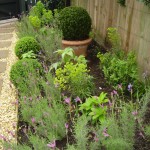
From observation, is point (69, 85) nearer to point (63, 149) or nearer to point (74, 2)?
point (63, 149)

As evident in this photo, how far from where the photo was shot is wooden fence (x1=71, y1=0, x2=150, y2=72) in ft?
11.9

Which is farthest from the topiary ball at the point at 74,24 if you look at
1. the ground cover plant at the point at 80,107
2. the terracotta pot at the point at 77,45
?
the ground cover plant at the point at 80,107

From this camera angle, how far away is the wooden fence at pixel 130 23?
3.63 meters

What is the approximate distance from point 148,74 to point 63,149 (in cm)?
175

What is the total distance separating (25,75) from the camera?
12.4 feet

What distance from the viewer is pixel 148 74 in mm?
3643

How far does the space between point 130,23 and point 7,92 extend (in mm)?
2256

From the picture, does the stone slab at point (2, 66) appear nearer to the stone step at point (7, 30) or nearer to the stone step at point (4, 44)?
the stone step at point (4, 44)

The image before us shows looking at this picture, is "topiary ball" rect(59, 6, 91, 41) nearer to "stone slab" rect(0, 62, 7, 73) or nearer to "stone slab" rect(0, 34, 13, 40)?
"stone slab" rect(0, 62, 7, 73)

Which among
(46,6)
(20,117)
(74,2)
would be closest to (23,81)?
(20,117)

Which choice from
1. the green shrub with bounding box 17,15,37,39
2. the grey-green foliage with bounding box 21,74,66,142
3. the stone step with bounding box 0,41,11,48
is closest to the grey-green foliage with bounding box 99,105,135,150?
the grey-green foliage with bounding box 21,74,66,142

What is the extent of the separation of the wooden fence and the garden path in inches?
76.9

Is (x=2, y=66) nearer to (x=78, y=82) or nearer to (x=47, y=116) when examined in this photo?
(x=78, y=82)

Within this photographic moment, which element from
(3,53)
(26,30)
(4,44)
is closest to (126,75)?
(3,53)
